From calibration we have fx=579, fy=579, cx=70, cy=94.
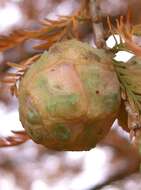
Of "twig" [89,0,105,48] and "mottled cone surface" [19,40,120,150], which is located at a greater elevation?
"twig" [89,0,105,48]

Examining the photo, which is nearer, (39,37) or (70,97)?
(70,97)

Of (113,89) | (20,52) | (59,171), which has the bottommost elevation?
(59,171)

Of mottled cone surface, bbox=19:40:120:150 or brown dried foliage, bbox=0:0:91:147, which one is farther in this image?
brown dried foliage, bbox=0:0:91:147

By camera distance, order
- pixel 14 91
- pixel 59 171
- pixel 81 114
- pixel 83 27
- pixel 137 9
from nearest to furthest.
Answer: pixel 81 114
pixel 14 91
pixel 137 9
pixel 83 27
pixel 59 171

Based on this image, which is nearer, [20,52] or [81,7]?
[81,7]

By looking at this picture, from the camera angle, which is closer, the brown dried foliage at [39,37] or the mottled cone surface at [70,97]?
the mottled cone surface at [70,97]

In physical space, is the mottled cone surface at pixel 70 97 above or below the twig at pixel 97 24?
below

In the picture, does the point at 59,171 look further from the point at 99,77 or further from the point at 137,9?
the point at 99,77

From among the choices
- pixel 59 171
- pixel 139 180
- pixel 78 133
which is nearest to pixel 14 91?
pixel 78 133
